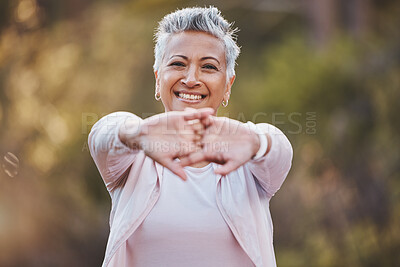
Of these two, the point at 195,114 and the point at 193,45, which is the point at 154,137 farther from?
the point at 193,45

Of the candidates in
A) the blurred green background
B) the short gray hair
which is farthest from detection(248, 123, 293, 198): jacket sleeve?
the blurred green background

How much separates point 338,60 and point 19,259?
176 inches

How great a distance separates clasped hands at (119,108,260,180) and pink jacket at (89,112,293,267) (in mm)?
79

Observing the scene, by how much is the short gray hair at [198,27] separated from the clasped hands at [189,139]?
1.73 feet

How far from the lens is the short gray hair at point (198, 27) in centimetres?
207

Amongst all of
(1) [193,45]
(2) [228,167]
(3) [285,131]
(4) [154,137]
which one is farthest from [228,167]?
(3) [285,131]

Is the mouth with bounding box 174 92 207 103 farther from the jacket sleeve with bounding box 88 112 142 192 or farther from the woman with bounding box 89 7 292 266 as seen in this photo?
the jacket sleeve with bounding box 88 112 142 192

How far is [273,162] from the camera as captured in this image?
1753 millimetres

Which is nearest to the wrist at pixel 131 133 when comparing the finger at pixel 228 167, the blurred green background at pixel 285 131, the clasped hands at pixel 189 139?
the clasped hands at pixel 189 139

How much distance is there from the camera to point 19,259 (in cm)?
609

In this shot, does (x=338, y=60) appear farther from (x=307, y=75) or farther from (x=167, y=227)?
(x=167, y=227)

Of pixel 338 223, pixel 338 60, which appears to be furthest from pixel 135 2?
pixel 338 223

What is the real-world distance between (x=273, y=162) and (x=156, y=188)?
43 cm

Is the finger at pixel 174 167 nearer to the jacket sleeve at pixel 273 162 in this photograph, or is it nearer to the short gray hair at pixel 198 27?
the jacket sleeve at pixel 273 162
